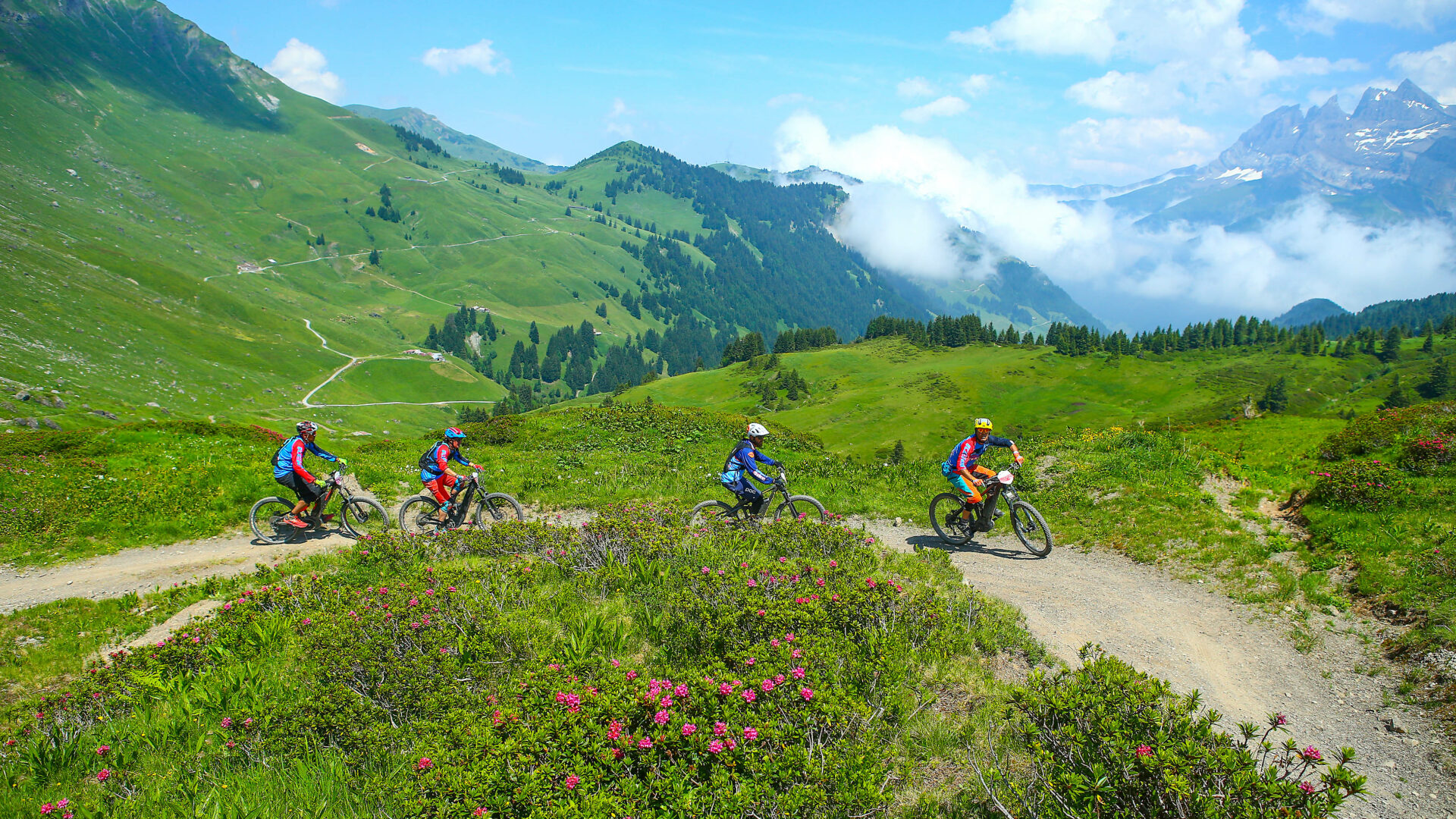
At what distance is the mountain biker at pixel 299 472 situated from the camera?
613 inches

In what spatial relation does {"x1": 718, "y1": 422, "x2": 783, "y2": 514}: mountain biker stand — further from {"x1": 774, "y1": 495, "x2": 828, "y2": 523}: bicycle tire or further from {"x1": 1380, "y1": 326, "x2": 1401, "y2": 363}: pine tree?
{"x1": 1380, "y1": 326, "x2": 1401, "y2": 363}: pine tree

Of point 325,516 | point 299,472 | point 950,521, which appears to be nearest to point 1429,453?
point 950,521

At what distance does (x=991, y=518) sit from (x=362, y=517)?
52.8 feet

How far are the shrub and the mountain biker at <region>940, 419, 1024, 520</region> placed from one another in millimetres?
8430

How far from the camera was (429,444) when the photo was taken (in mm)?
27359

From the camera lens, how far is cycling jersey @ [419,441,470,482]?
16016 mm

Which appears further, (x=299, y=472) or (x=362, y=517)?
(x=362, y=517)

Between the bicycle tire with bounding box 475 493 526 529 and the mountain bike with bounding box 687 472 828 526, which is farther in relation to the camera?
the bicycle tire with bounding box 475 493 526 529

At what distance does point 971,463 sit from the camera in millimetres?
15297

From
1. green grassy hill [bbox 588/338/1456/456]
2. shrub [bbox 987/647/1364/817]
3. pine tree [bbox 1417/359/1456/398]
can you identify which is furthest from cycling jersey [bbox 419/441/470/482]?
pine tree [bbox 1417/359/1456/398]

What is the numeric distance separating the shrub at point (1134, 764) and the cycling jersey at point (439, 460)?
45.6ft

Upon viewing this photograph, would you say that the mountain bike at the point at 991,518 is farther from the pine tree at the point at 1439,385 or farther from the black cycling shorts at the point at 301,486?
the pine tree at the point at 1439,385

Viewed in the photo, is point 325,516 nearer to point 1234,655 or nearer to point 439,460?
point 439,460

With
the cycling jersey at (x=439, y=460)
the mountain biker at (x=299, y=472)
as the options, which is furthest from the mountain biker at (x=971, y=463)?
the mountain biker at (x=299, y=472)
